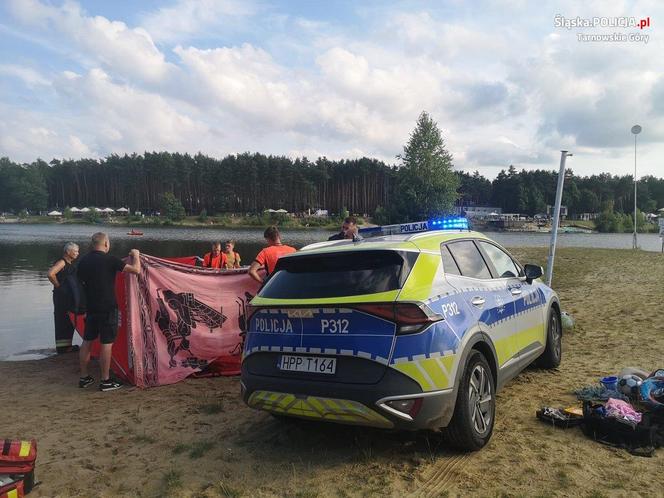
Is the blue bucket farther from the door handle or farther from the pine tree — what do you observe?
the pine tree

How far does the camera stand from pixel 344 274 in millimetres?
4129

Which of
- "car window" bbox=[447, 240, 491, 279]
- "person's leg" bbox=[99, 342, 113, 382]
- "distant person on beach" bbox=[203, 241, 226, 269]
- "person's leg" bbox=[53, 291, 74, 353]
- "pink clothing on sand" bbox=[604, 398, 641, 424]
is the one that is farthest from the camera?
"distant person on beach" bbox=[203, 241, 226, 269]

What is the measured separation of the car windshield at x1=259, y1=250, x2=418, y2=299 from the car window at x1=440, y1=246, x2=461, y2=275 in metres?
0.44

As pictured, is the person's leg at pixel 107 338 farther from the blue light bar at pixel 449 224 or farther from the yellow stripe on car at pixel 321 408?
the blue light bar at pixel 449 224

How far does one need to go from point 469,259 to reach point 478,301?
23.4 inches

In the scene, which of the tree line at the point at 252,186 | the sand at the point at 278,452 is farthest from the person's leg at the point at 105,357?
the tree line at the point at 252,186

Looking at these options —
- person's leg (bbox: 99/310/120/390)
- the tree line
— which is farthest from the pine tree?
person's leg (bbox: 99/310/120/390)

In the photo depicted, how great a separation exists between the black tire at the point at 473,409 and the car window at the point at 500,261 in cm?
139

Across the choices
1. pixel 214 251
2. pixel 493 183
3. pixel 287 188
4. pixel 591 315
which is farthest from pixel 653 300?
pixel 493 183

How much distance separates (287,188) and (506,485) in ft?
352

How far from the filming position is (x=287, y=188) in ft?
359

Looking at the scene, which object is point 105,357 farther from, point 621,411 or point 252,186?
point 252,186

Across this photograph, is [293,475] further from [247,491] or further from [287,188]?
[287,188]

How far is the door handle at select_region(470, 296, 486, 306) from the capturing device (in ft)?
14.8
